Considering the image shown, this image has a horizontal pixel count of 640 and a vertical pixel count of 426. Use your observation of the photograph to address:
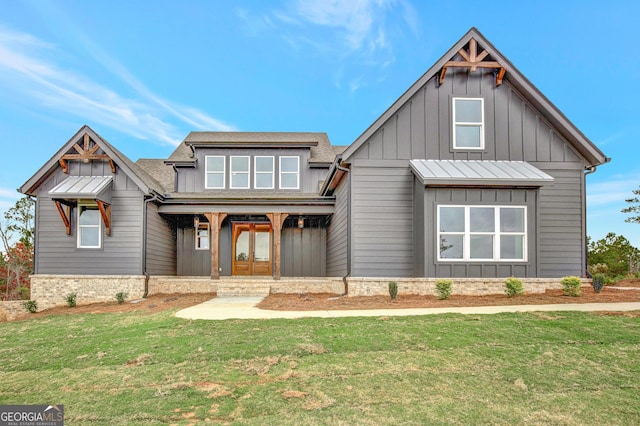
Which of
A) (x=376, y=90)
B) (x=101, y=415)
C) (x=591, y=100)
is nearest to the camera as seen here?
(x=101, y=415)

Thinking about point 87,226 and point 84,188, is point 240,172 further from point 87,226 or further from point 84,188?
point 87,226

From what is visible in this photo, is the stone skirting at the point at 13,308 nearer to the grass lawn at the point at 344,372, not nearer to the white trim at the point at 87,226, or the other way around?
the white trim at the point at 87,226

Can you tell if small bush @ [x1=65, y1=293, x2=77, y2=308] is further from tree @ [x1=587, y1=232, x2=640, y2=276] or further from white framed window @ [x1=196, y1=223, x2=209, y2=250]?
tree @ [x1=587, y1=232, x2=640, y2=276]

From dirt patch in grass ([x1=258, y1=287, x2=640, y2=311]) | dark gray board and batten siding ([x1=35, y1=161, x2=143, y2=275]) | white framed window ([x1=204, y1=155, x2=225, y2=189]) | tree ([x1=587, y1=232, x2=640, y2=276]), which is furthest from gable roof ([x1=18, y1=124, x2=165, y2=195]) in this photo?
tree ([x1=587, y1=232, x2=640, y2=276])

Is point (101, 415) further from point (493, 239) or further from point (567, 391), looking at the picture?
point (493, 239)

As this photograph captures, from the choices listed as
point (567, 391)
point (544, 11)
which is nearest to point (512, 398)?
point (567, 391)

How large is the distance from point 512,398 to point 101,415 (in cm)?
419

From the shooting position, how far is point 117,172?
1424 cm

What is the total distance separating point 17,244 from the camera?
22.8 meters

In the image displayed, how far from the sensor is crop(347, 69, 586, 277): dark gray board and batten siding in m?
12.2

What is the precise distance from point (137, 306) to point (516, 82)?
43.1 ft

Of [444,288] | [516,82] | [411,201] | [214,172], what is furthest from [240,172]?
[516,82]

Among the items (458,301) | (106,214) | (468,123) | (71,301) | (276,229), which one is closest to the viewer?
(458,301)

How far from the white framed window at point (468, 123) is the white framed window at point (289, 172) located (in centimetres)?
691
